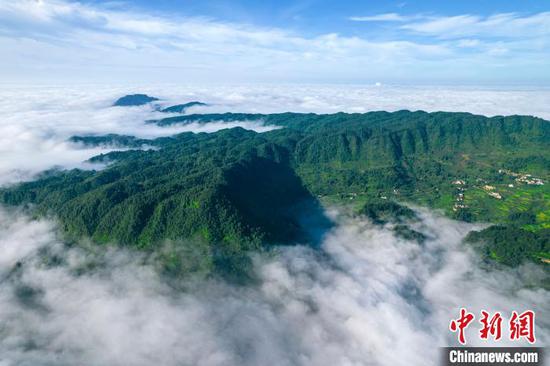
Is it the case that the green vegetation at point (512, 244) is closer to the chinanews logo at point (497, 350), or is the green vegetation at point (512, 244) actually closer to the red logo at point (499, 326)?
the red logo at point (499, 326)

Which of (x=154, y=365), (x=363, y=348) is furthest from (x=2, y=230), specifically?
(x=363, y=348)

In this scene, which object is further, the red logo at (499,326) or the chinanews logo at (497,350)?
the chinanews logo at (497,350)

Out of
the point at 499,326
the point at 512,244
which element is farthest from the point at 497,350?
the point at 512,244

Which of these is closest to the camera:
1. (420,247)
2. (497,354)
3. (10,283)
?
(497,354)

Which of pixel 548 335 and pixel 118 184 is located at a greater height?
pixel 118 184

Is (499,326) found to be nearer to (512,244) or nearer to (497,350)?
(497,350)

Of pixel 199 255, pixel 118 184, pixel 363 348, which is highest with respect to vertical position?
pixel 118 184

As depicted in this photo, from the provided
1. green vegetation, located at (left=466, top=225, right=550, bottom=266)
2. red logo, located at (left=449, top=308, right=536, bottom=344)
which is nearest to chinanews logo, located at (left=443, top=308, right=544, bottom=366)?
red logo, located at (left=449, top=308, right=536, bottom=344)

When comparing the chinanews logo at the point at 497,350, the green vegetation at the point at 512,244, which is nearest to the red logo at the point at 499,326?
the chinanews logo at the point at 497,350

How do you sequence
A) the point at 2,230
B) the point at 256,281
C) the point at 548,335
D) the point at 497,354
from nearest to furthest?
1. the point at 497,354
2. the point at 548,335
3. the point at 256,281
4. the point at 2,230

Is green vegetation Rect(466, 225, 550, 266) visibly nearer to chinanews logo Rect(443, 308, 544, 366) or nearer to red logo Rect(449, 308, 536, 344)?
red logo Rect(449, 308, 536, 344)

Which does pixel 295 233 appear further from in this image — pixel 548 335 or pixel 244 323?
pixel 548 335
